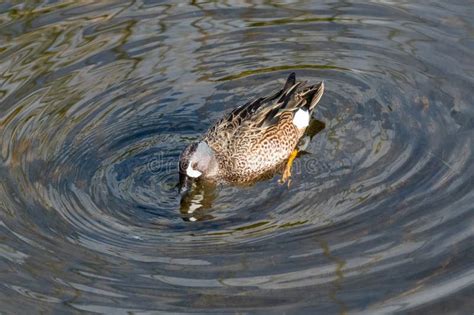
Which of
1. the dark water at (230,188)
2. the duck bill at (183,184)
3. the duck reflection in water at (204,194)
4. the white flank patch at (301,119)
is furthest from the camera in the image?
the white flank patch at (301,119)

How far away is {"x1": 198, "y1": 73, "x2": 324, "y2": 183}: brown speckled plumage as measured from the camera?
10.7 meters

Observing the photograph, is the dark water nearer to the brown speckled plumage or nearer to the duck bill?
the duck bill

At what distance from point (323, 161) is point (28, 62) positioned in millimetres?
4178

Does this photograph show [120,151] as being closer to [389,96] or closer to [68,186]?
[68,186]

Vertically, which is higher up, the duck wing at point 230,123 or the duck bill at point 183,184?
the duck wing at point 230,123

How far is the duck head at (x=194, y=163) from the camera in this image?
33.3 feet

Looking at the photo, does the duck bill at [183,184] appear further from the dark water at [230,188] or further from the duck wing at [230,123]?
the duck wing at [230,123]

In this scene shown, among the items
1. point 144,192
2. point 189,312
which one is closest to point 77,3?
point 144,192

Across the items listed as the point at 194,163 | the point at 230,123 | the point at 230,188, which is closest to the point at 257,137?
the point at 230,123

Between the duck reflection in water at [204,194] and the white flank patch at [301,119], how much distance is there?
0.29 ft

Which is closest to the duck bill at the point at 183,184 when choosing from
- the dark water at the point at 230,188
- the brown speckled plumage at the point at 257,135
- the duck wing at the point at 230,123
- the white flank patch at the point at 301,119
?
the dark water at the point at 230,188

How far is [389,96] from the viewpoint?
1121 cm

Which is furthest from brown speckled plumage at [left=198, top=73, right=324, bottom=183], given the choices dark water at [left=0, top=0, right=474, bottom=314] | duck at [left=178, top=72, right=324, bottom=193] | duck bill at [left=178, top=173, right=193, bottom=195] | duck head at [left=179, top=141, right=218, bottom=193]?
duck bill at [left=178, top=173, right=193, bottom=195]

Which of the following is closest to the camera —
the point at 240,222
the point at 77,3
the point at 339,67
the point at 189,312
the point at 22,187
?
the point at 189,312
